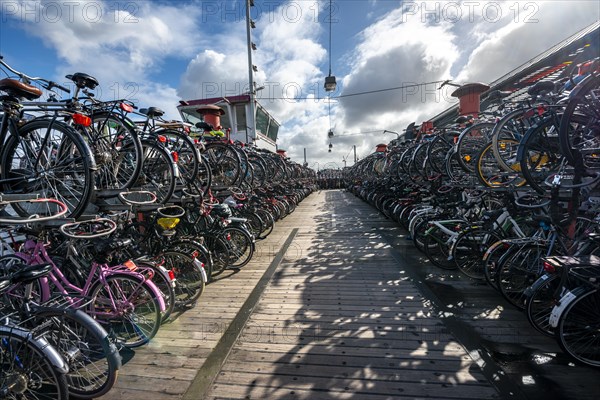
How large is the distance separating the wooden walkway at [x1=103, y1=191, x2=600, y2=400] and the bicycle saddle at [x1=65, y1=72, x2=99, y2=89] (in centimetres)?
290

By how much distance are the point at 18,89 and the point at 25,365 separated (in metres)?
2.55

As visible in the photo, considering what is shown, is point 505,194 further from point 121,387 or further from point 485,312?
point 121,387

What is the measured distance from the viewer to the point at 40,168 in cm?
295

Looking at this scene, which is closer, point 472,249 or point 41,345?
point 41,345

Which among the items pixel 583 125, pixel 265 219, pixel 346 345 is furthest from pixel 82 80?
pixel 583 125

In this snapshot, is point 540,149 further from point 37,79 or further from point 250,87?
point 250,87

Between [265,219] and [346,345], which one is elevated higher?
[265,219]

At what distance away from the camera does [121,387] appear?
2.30 meters

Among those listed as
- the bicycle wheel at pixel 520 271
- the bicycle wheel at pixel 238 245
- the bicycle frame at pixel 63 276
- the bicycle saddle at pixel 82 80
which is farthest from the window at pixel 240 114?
the bicycle wheel at pixel 520 271

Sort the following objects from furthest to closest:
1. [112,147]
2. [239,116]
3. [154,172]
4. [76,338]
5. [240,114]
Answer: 1. [239,116]
2. [240,114]
3. [154,172]
4. [112,147]
5. [76,338]

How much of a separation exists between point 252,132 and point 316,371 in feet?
38.7

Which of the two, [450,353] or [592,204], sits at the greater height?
[592,204]

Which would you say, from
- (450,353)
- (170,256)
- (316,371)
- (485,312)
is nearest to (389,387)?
(316,371)

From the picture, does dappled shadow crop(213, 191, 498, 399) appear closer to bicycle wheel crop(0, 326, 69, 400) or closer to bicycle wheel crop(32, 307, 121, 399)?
bicycle wheel crop(32, 307, 121, 399)
